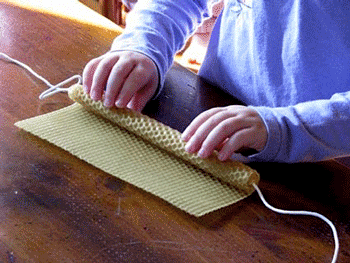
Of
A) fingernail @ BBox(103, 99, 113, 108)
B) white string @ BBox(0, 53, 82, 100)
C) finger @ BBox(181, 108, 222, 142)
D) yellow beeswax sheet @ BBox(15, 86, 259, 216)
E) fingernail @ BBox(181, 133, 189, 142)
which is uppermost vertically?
finger @ BBox(181, 108, 222, 142)

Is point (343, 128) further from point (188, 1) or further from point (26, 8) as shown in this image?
point (26, 8)

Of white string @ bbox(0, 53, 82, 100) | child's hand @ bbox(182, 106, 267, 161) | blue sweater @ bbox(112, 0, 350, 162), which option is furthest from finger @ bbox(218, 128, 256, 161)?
white string @ bbox(0, 53, 82, 100)

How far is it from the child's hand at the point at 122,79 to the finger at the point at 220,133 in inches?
5.4

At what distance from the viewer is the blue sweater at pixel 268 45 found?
90 centimetres

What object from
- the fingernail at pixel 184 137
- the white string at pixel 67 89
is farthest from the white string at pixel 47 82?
the fingernail at pixel 184 137

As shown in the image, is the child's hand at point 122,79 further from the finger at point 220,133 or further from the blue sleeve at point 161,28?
the finger at point 220,133

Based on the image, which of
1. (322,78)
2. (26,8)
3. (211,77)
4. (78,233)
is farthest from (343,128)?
(26,8)

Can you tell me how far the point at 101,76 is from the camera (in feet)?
2.62

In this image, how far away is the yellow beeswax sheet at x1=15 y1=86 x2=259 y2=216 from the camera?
67 centimetres

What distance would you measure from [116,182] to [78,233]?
0.10 meters

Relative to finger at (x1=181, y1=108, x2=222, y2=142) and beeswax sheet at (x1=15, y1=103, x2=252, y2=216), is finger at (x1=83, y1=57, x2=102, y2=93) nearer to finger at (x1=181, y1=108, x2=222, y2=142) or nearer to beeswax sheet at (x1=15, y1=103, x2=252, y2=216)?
beeswax sheet at (x1=15, y1=103, x2=252, y2=216)

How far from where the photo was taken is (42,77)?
86cm

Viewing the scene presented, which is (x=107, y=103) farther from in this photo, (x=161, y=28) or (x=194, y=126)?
(x=161, y=28)

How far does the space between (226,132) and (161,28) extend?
290 millimetres
